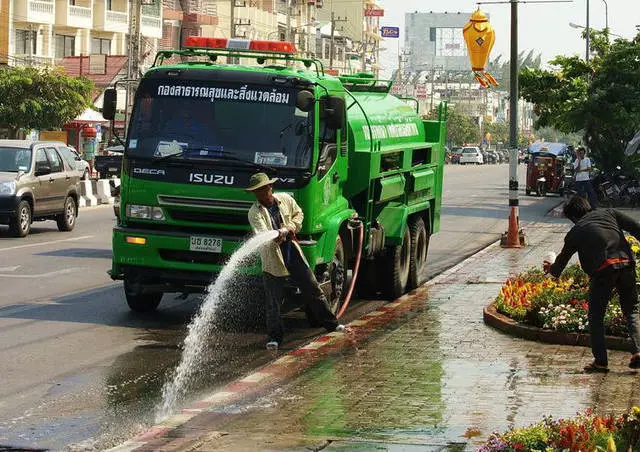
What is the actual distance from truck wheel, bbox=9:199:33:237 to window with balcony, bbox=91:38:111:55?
5281cm

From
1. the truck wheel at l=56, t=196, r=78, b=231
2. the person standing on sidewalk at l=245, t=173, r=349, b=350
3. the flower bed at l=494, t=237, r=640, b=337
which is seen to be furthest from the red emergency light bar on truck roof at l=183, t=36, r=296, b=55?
the truck wheel at l=56, t=196, r=78, b=231

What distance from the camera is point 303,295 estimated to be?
13.5 m

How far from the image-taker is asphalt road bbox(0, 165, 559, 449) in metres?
9.51

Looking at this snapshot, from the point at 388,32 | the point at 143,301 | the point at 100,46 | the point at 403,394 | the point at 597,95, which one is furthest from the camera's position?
the point at 388,32

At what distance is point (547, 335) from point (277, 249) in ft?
8.96

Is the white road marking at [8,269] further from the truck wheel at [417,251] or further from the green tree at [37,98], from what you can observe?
the green tree at [37,98]

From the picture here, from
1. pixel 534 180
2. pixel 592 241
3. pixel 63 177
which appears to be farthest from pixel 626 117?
pixel 592 241

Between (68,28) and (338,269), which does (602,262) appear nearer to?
(338,269)

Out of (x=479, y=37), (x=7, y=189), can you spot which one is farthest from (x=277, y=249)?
(x=479, y=37)

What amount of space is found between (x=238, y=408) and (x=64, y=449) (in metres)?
1.60

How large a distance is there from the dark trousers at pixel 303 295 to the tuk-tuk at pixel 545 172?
3870 cm

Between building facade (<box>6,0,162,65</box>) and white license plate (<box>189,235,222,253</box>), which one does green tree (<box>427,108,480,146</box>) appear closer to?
building facade (<box>6,0,162,65</box>)

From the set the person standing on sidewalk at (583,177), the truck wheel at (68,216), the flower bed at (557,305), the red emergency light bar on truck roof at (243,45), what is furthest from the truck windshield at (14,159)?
the person standing on sidewalk at (583,177)

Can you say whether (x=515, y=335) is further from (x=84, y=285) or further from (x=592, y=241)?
(x=84, y=285)
